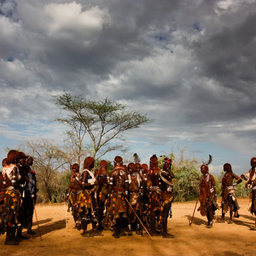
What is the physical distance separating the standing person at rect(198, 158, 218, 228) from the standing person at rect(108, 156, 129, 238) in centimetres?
291

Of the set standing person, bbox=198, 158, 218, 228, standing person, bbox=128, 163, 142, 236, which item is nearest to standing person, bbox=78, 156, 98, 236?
standing person, bbox=128, 163, 142, 236

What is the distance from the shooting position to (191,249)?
611cm

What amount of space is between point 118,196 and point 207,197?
10.6 ft

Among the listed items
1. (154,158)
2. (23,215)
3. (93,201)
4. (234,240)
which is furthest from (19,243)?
(234,240)

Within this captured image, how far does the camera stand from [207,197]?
336 inches

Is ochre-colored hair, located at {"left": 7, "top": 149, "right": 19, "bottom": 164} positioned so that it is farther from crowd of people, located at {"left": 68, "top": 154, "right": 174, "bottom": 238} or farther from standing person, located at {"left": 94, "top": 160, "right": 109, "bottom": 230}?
standing person, located at {"left": 94, "top": 160, "right": 109, "bottom": 230}

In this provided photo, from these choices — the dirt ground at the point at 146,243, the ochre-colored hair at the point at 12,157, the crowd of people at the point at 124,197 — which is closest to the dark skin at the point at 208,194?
the dirt ground at the point at 146,243

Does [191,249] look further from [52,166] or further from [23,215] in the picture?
[52,166]

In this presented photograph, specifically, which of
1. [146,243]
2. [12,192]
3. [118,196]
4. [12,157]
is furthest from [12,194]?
[146,243]

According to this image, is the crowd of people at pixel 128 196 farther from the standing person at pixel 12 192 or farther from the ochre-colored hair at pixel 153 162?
the standing person at pixel 12 192

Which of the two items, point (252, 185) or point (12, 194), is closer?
point (12, 194)

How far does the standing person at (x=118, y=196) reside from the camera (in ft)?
23.5

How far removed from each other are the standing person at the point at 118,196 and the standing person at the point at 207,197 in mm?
2905

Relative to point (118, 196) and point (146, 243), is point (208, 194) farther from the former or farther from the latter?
point (118, 196)
